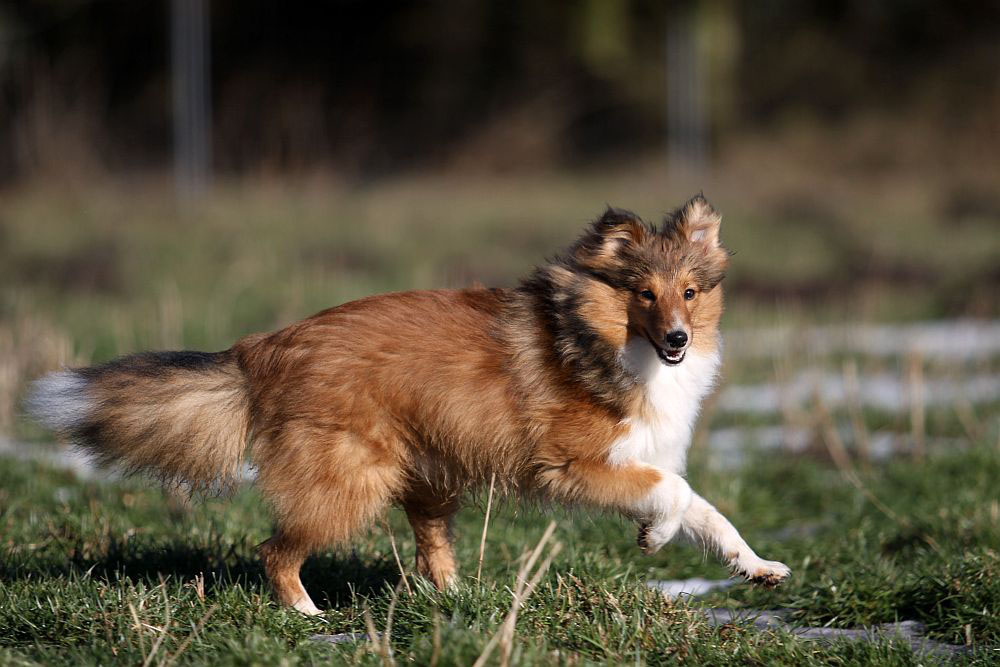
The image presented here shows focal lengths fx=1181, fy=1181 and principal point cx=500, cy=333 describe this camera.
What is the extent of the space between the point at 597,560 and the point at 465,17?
2317cm

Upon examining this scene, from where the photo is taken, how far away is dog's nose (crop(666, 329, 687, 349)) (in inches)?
174

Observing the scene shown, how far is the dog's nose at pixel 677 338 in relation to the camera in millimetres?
4414

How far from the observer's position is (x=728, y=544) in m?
4.53

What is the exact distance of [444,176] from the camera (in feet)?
76.9

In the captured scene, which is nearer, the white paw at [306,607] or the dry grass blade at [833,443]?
the white paw at [306,607]

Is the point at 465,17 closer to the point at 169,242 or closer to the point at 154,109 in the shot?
the point at 154,109

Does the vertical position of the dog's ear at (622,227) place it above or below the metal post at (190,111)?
below

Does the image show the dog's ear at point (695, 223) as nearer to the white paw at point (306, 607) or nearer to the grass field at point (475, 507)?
the grass field at point (475, 507)

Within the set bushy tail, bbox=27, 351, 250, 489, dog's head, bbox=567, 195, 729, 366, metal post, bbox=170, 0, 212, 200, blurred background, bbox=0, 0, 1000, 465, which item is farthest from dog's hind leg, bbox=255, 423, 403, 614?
metal post, bbox=170, 0, 212, 200

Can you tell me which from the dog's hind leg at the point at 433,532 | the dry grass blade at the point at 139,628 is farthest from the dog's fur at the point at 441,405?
the dry grass blade at the point at 139,628

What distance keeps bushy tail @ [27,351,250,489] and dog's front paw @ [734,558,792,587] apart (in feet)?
6.61

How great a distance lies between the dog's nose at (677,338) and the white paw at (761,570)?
861 millimetres

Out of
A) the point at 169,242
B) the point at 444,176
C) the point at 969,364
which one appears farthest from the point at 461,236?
the point at 969,364

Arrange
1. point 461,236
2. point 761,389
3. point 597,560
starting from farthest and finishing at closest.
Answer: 1. point 461,236
2. point 761,389
3. point 597,560
